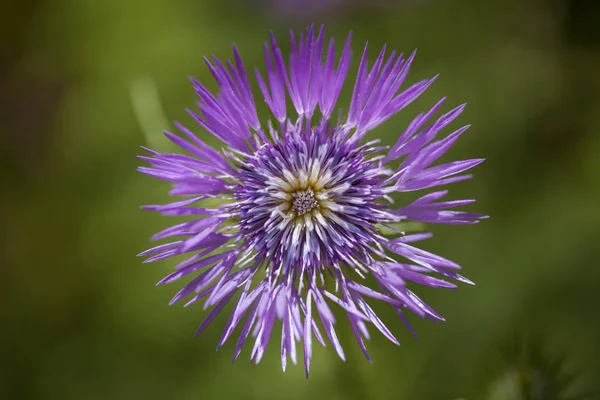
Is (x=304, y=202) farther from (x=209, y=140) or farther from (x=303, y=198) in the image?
(x=209, y=140)

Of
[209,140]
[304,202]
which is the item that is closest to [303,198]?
[304,202]

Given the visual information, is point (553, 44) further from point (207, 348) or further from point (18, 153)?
point (18, 153)

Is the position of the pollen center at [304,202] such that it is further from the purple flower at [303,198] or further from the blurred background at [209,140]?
the blurred background at [209,140]

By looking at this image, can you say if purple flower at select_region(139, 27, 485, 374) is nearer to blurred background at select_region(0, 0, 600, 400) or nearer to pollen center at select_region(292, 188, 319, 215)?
pollen center at select_region(292, 188, 319, 215)

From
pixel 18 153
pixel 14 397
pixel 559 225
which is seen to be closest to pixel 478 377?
pixel 559 225

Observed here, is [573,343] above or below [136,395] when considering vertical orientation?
above

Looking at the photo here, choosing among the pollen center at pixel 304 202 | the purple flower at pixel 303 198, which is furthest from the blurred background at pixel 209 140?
the pollen center at pixel 304 202

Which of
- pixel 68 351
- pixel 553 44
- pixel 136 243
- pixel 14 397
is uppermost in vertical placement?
pixel 553 44
